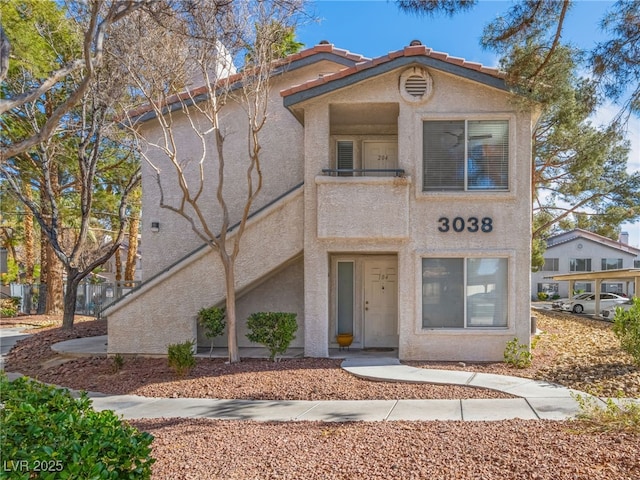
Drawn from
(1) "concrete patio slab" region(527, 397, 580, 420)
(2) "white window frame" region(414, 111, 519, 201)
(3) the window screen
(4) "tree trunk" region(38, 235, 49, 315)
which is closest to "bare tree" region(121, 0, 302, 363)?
(2) "white window frame" region(414, 111, 519, 201)

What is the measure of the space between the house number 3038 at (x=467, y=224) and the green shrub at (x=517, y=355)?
255 cm

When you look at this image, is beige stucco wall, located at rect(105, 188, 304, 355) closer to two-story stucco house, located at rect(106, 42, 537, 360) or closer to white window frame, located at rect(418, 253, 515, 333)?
two-story stucco house, located at rect(106, 42, 537, 360)

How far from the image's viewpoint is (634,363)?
10.3 metres

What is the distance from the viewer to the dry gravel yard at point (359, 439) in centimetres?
473

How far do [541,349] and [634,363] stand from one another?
2.34m

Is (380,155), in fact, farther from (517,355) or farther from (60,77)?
(60,77)

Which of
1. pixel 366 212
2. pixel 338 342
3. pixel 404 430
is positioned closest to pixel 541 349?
pixel 338 342

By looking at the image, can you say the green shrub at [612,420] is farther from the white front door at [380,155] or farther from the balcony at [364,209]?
the white front door at [380,155]

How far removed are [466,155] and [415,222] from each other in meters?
1.92

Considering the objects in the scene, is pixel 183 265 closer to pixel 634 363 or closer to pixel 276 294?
pixel 276 294

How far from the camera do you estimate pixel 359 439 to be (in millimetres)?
5828

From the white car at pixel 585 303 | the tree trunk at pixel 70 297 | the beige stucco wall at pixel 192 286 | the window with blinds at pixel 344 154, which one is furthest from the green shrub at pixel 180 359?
the white car at pixel 585 303

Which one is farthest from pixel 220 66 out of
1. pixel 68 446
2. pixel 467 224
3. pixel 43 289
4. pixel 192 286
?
pixel 43 289

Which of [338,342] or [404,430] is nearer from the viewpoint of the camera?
[404,430]
